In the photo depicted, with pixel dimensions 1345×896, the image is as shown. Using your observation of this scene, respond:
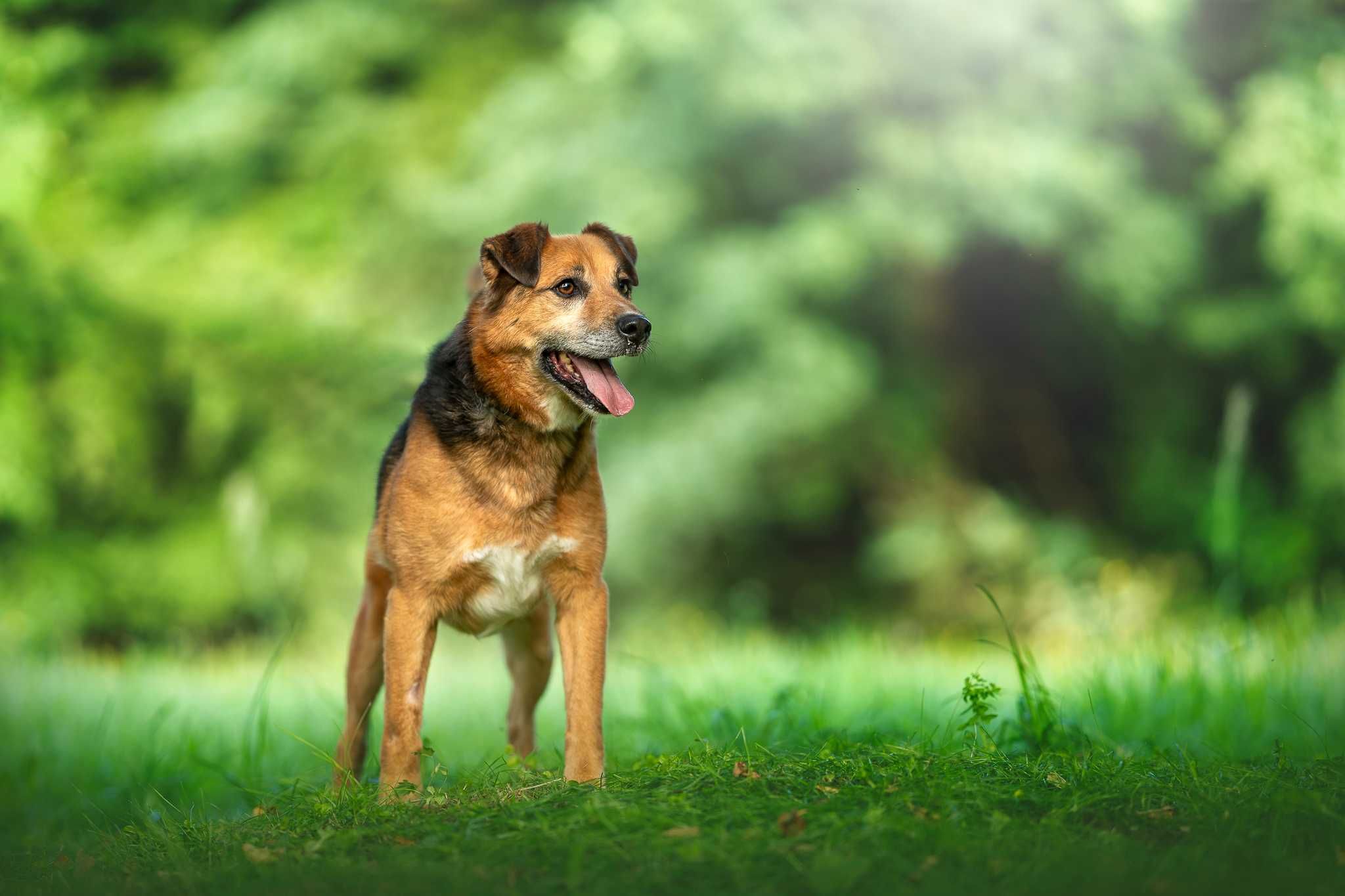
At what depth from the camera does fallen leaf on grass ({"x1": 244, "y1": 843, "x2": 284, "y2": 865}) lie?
11.4 feet

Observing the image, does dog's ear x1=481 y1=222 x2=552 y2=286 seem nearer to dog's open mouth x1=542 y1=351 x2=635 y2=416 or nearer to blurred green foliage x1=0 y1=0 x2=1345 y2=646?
dog's open mouth x1=542 y1=351 x2=635 y2=416

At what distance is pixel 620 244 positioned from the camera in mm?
5207

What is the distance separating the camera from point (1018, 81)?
12914 mm

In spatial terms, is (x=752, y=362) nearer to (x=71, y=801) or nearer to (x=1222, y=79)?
(x=1222, y=79)

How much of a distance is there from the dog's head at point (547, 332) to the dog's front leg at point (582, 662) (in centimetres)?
58

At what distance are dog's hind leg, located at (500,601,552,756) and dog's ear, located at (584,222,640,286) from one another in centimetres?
132

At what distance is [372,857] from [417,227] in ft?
35.6

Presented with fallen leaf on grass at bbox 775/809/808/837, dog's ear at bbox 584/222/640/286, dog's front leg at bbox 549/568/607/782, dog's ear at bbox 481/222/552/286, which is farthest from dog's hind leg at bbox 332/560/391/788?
fallen leaf on grass at bbox 775/809/808/837

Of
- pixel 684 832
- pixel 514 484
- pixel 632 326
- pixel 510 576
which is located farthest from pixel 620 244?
pixel 684 832

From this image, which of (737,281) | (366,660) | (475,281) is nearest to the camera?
(366,660)

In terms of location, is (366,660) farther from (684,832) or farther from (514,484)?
(684,832)

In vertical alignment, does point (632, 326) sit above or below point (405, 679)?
above

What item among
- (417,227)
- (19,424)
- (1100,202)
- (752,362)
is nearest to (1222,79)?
(1100,202)

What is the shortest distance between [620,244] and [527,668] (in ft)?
5.54
